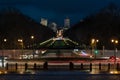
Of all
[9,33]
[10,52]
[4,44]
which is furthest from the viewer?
[9,33]

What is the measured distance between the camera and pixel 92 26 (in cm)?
15975

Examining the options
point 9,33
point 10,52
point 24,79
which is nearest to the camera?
point 24,79

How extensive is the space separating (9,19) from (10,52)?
4702 centimetres

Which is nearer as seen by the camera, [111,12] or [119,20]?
[119,20]

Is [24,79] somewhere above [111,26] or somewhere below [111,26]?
below

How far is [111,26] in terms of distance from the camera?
141000 millimetres

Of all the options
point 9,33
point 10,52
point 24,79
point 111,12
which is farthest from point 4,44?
point 24,79

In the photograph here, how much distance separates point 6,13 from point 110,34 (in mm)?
39672

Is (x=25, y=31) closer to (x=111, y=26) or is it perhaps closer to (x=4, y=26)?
(x=4, y=26)

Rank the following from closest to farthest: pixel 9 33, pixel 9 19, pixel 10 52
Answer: pixel 10 52
pixel 9 33
pixel 9 19

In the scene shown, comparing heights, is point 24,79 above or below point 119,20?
below

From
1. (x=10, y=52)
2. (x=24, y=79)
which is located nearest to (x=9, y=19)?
(x=10, y=52)

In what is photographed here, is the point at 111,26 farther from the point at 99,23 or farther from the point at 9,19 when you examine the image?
the point at 9,19

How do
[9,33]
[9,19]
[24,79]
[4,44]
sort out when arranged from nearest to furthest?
[24,79] < [4,44] < [9,33] < [9,19]
